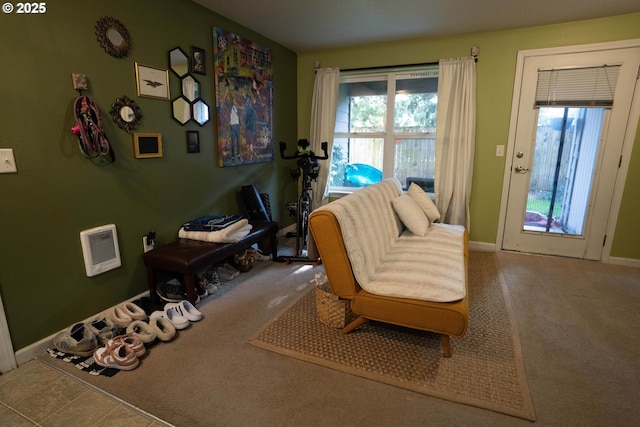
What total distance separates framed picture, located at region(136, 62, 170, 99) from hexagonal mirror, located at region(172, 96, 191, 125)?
103 millimetres

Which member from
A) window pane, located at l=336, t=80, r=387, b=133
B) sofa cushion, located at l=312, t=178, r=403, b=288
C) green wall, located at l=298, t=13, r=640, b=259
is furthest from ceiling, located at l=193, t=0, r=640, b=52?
sofa cushion, located at l=312, t=178, r=403, b=288

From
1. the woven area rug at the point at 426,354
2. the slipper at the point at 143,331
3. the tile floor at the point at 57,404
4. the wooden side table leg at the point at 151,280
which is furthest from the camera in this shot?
the wooden side table leg at the point at 151,280

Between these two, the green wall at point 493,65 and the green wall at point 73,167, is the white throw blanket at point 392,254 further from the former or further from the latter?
the green wall at point 73,167

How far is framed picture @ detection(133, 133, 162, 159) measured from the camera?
236 cm

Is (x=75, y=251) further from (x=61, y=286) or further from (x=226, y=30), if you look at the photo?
(x=226, y=30)

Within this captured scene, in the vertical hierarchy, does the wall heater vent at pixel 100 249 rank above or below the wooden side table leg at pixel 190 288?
above

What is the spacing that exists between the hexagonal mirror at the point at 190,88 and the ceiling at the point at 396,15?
0.64 meters

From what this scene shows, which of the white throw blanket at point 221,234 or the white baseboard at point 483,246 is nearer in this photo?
the white throw blanket at point 221,234

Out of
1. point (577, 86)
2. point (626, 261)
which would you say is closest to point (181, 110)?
point (577, 86)

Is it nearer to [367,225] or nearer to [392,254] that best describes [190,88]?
[367,225]

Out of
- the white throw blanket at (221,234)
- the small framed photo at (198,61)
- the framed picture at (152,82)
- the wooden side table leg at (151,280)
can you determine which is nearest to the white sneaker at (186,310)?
the wooden side table leg at (151,280)

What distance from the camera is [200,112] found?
2.87 metres

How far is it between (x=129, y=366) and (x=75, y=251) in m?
0.82

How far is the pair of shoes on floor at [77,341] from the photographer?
1874 millimetres
